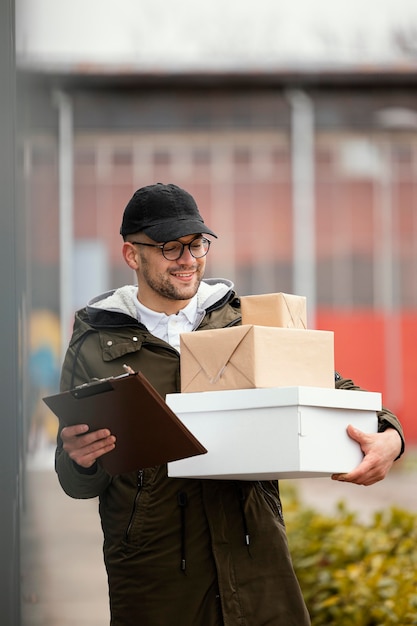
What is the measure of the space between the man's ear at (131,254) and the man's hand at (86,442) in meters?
0.53

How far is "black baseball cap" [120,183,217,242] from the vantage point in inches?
110

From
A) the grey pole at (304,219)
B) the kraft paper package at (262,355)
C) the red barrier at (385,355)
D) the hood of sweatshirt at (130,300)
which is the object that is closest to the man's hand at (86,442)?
the kraft paper package at (262,355)

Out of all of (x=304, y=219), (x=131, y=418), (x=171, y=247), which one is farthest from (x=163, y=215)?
(x=304, y=219)

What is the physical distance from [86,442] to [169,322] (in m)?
0.47

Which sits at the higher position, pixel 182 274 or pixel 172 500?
pixel 182 274

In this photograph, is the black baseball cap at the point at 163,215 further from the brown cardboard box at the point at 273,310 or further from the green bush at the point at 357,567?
the green bush at the point at 357,567

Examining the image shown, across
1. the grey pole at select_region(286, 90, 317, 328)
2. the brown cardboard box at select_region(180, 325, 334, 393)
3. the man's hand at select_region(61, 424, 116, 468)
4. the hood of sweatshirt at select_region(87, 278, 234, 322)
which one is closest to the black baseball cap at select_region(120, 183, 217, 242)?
the hood of sweatshirt at select_region(87, 278, 234, 322)

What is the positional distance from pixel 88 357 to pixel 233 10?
7.26m

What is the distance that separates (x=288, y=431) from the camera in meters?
2.54

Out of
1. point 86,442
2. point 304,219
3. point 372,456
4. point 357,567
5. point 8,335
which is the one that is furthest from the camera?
point 304,219

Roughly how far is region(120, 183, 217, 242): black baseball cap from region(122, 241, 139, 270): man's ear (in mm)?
30

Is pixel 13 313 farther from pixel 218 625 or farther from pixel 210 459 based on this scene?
pixel 218 625

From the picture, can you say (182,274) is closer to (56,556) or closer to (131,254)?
(131,254)

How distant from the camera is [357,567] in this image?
5.22 m
